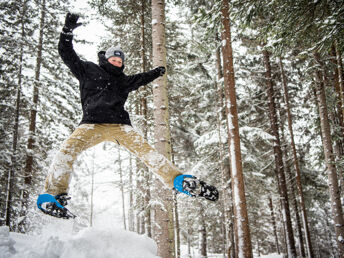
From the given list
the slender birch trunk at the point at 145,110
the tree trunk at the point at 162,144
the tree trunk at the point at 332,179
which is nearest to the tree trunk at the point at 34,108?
the slender birch trunk at the point at 145,110

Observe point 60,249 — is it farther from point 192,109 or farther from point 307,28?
point 192,109

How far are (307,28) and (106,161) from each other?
640 inches

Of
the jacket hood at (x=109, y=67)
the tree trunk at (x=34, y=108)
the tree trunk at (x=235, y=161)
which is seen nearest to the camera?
the jacket hood at (x=109, y=67)

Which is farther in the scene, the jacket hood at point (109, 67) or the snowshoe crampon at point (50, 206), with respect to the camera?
the jacket hood at point (109, 67)

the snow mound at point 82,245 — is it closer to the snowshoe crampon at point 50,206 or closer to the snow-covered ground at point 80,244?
the snow-covered ground at point 80,244

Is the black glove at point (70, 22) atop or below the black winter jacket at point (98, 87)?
atop

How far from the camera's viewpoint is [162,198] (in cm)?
459

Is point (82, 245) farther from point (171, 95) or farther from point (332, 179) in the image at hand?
point (332, 179)

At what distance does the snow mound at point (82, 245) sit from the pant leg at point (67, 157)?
60 cm

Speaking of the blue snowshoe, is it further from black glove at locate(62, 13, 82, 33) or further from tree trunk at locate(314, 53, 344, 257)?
tree trunk at locate(314, 53, 344, 257)

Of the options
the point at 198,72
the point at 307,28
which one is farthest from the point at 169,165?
the point at 198,72

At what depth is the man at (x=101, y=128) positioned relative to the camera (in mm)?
2977

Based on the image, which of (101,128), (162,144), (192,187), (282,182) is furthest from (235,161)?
(282,182)

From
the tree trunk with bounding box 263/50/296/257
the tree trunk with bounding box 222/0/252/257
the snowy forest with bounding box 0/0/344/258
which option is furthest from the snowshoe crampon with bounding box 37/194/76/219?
the tree trunk with bounding box 263/50/296/257
